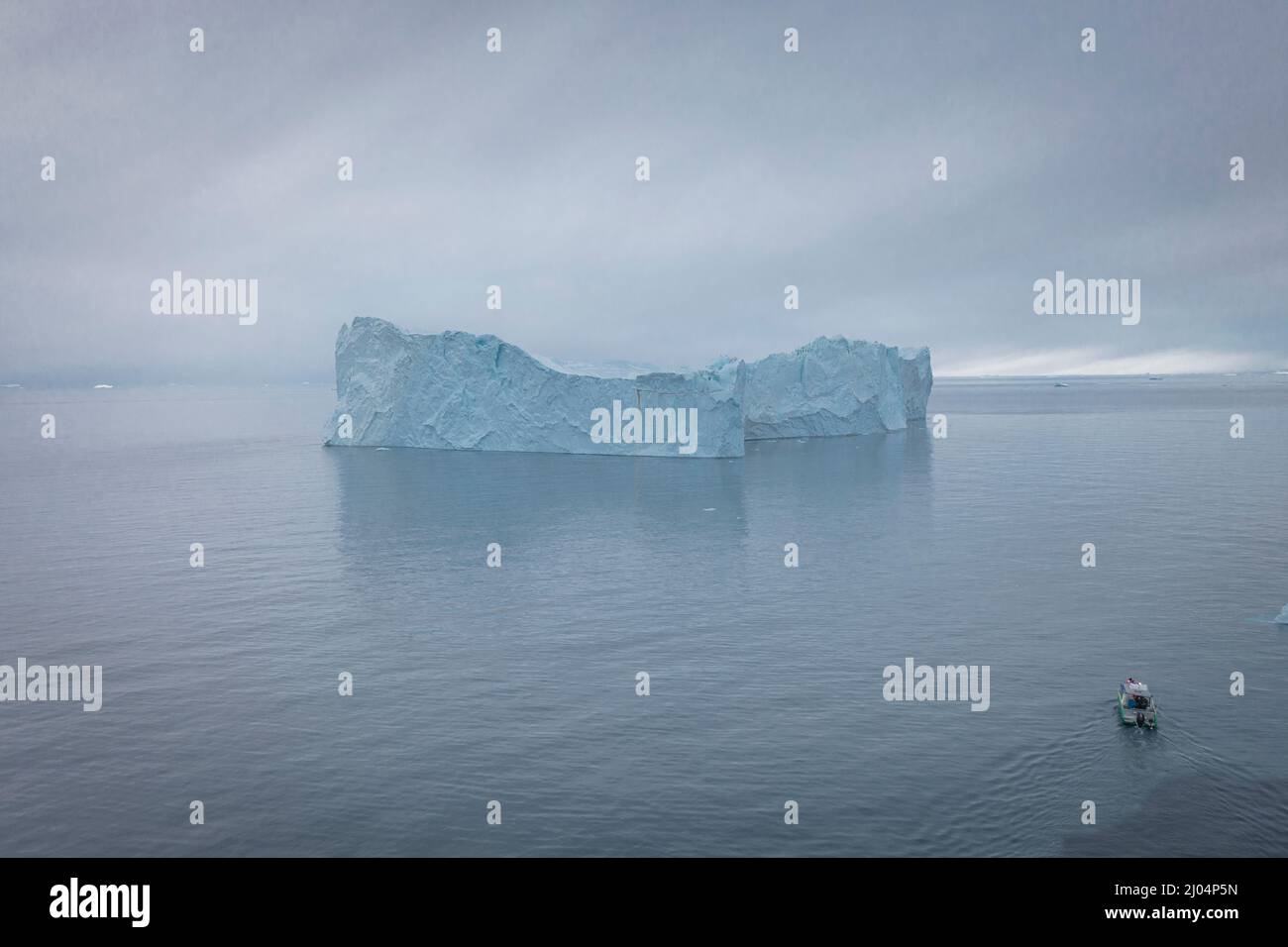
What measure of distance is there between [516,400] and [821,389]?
1822cm

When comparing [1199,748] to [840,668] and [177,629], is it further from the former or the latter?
[177,629]

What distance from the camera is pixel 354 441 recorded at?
5203 cm

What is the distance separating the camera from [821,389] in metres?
53.4

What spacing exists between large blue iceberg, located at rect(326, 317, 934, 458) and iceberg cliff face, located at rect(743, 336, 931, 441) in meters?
0.07

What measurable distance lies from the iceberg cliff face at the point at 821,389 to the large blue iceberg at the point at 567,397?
71mm

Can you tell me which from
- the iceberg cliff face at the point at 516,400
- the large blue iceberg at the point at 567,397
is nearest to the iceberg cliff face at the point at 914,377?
the large blue iceberg at the point at 567,397

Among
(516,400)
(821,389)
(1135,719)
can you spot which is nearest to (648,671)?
(1135,719)

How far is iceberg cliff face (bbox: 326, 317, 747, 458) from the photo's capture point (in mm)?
43344

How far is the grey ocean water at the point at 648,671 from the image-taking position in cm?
973

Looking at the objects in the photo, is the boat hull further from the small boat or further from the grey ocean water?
the grey ocean water

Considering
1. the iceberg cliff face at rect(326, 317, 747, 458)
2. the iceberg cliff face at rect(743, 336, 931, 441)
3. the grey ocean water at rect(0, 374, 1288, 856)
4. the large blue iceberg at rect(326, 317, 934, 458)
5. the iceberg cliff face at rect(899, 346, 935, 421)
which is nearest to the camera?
the grey ocean water at rect(0, 374, 1288, 856)

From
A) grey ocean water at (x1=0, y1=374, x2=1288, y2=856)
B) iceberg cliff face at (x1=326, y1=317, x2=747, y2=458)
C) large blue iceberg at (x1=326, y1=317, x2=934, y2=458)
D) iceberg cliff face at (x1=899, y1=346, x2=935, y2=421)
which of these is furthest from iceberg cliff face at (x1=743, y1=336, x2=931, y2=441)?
grey ocean water at (x1=0, y1=374, x2=1288, y2=856)

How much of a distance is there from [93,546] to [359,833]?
64.6 ft
